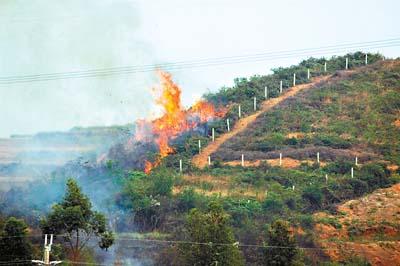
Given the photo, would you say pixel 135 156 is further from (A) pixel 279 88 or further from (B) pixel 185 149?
(A) pixel 279 88

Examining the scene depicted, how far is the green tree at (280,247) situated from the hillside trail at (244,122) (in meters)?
20.3

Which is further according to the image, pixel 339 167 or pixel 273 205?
pixel 339 167

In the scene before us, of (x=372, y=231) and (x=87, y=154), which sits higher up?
(x=87, y=154)

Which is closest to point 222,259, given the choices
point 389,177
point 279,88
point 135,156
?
point 389,177

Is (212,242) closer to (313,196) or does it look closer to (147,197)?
(147,197)

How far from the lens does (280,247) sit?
3503 cm

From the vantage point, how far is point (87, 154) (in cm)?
6088

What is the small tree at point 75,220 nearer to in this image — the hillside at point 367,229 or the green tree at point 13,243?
the green tree at point 13,243

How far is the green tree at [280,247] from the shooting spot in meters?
34.8

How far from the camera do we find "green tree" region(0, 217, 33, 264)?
33.3 metres

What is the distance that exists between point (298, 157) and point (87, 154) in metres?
17.4

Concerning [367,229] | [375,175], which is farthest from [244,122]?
[367,229]

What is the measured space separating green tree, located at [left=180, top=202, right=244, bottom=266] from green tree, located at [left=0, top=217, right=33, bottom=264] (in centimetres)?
744

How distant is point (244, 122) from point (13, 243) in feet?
105
